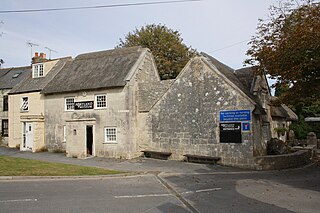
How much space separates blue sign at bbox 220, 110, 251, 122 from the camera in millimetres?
17312

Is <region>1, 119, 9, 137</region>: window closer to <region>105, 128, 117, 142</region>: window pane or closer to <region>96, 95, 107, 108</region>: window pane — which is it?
<region>96, 95, 107, 108</region>: window pane

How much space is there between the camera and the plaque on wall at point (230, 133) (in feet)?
57.6

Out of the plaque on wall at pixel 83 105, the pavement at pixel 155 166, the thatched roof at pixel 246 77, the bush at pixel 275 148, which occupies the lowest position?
the pavement at pixel 155 166

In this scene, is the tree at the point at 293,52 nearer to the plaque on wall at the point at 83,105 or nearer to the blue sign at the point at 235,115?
the blue sign at the point at 235,115

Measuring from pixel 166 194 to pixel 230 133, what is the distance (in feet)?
28.8

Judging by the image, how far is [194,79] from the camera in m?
19.5

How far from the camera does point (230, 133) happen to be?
1780 centimetres

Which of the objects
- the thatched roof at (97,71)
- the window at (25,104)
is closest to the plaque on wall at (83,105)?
the thatched roof at (97,71)

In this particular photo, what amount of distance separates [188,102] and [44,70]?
15656 millimetres

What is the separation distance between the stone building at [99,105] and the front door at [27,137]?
146 centimetres

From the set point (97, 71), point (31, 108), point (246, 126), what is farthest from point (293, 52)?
point (31, 108)

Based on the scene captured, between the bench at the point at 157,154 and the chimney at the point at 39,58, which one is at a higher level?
the chimney at the point at 39,58

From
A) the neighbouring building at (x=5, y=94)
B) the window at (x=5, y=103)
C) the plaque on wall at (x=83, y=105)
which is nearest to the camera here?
the plaque on wall at (x=83, y=105)

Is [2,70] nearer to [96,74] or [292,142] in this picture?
[96,74]
